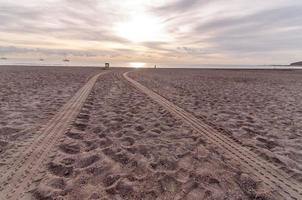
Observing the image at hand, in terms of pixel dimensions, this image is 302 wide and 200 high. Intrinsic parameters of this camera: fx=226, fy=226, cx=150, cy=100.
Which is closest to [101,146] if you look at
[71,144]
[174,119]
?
[71,144]

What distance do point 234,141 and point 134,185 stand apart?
379cm

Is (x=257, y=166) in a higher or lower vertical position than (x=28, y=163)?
higher

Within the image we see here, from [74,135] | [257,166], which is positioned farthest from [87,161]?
[257,166]

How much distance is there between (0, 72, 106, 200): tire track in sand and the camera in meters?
4.17

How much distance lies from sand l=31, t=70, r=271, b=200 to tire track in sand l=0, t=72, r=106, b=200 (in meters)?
0.22

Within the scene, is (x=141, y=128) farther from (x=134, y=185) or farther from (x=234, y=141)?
(x=134, y=185)

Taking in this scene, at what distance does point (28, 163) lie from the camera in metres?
5.16

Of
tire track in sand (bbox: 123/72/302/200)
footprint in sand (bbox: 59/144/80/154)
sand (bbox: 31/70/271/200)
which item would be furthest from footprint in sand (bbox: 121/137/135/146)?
tire track in sand (bbox: 123/72/302/200)

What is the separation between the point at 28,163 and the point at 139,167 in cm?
253

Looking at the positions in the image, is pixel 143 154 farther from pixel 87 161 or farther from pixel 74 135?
pixel 74 135

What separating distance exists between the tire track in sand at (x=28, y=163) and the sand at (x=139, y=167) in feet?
0.71

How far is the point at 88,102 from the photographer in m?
12.5

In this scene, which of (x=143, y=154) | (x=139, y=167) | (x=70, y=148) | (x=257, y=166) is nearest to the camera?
(x=139, y=167)

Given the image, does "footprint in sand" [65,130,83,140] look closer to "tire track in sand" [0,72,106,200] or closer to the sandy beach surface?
the sandy beach surface
